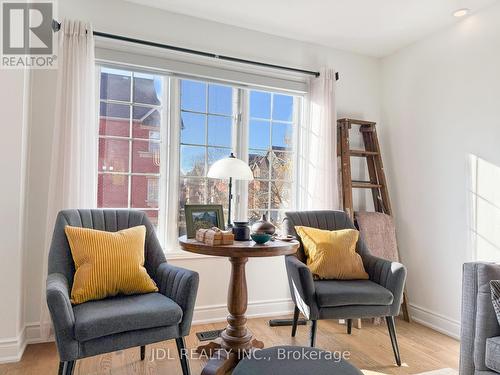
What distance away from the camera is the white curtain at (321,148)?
313 cm

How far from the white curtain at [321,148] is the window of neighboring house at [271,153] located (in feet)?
0.54

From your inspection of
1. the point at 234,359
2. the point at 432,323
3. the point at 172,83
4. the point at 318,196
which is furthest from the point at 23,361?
the point at 432,323

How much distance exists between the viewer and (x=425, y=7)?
2.63 metres

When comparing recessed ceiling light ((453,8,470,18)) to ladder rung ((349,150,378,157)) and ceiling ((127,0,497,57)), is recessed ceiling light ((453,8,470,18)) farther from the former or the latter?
ladder rung ((349,150,378,157))

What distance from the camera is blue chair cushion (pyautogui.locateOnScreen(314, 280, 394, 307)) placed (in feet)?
6.88

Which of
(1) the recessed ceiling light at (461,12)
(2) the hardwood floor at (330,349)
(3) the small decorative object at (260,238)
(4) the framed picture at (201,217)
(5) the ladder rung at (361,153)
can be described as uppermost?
(1) the recessed ceiling light at (461,12)

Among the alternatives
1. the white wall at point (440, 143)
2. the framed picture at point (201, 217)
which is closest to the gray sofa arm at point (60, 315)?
the framed picture at point (201, 217)

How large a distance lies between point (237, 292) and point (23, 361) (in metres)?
1.39

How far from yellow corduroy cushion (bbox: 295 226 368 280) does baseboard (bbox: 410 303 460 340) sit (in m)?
1.01

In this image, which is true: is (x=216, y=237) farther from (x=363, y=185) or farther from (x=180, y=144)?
(x=363, y=185)

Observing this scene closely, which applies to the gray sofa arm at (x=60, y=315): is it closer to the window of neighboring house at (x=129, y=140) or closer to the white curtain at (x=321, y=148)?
the window of neighboring house at (x=129, y=140)

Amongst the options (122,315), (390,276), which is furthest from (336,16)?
(122,315)

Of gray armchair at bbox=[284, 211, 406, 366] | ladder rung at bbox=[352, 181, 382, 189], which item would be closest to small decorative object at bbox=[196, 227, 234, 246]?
gray armchair at bbox=[284, 211, 406, 366]

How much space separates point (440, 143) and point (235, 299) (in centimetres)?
216
